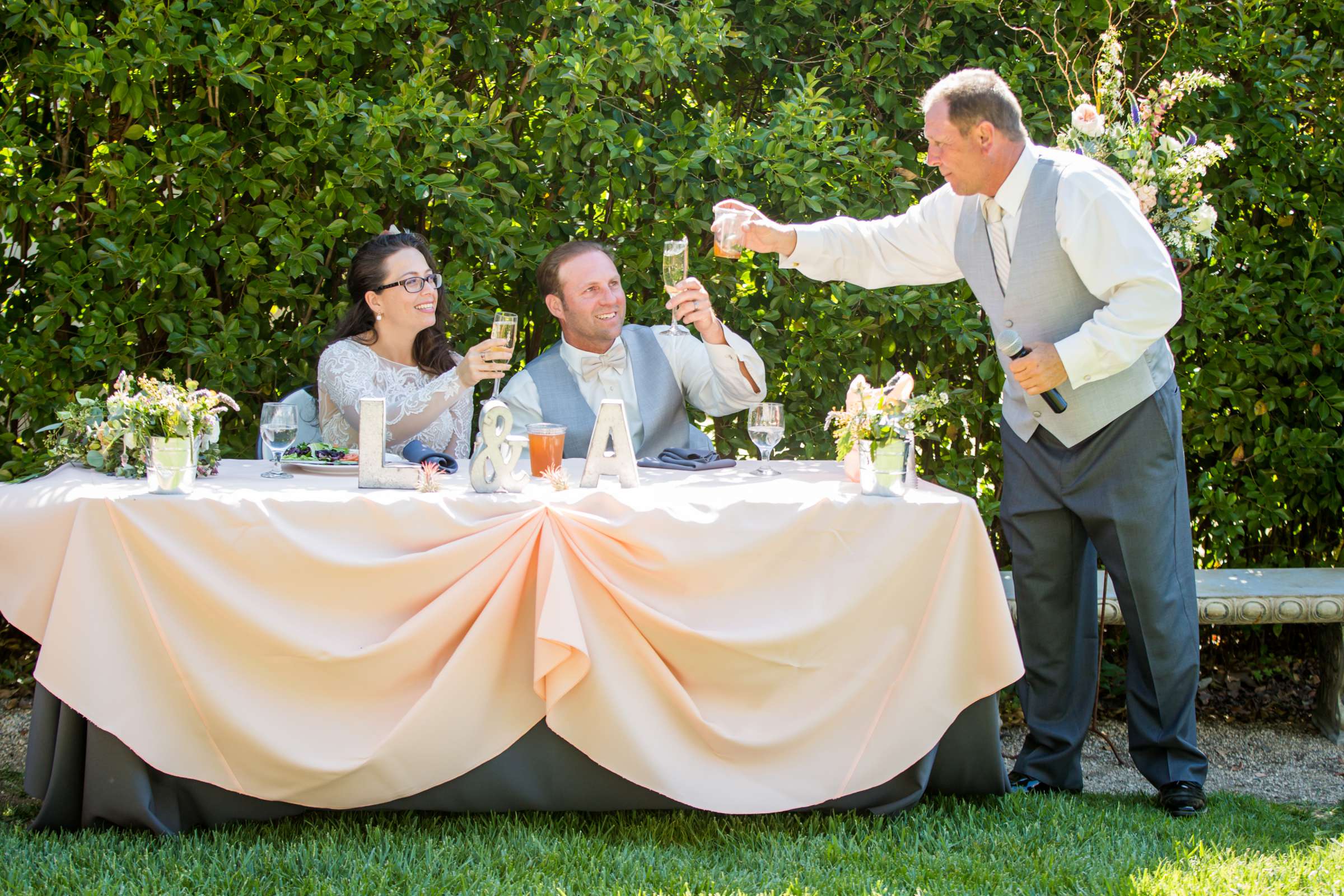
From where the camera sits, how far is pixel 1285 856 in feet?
9.13

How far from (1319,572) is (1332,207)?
4.30 ft

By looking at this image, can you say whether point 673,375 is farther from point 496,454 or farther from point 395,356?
point 496,454

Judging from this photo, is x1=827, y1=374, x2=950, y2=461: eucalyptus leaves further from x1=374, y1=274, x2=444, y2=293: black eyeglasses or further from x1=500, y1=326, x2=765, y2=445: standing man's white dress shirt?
x1=374, y1=274, x2=444, y2=293: black eyeglasses

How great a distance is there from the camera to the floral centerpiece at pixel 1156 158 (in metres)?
3.37

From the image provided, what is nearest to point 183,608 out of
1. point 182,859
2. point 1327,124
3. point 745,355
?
point 182,859

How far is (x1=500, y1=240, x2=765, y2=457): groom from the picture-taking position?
12.4 ft

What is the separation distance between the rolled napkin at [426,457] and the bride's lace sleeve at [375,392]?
216mm

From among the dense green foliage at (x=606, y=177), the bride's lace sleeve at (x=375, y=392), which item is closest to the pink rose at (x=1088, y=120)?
the dense green foliage at (x=606, y=177)

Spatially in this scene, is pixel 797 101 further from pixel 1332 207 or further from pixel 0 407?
pixel 0 407

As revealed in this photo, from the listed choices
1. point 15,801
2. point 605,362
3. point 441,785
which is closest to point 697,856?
point 441,785

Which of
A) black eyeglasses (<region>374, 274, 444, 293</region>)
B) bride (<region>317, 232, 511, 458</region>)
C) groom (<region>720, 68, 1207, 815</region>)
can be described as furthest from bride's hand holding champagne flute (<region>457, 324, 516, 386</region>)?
groom (<region>720, 68, 1207, 815</region>)

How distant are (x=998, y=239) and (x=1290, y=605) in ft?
5.87

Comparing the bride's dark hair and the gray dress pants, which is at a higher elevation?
the bride's dark hair

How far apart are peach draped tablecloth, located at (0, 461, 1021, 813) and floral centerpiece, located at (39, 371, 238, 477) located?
0.14 metres
